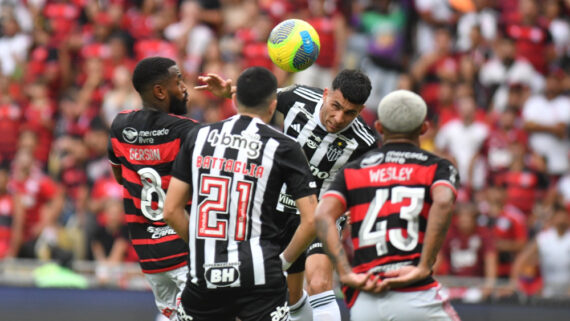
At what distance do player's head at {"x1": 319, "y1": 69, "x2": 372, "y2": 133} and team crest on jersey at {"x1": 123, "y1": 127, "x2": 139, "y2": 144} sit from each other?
173 centimetres

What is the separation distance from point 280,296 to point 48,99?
12089 millimetres

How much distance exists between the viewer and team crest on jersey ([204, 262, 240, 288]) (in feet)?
21.1

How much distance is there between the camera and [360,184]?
6188 mm

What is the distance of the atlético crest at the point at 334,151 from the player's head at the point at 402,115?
2.07 metres

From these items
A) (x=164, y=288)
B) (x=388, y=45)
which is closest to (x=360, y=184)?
(x=164, y=288)

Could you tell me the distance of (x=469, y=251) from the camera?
1258 cm

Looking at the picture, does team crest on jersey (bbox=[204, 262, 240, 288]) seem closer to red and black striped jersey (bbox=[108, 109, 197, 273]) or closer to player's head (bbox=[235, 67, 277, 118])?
player's head (bbox=[235, 67, 277, 118])

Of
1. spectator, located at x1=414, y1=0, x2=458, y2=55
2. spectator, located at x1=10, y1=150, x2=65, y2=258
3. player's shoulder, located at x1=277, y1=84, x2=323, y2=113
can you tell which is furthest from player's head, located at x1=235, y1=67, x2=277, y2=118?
spectator, located at x1=414, y1=0, x2=458, y2=55

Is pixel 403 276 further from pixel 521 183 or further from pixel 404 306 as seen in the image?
pixel 521 183

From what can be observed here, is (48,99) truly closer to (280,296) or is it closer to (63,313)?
(63,313)

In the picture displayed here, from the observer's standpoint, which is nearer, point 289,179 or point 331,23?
point 289,179

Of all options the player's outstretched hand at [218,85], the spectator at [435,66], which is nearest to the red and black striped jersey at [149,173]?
the player's outstretched hand at [218,85]

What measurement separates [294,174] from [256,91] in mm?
670

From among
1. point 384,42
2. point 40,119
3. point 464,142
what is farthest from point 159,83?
point 40,119
